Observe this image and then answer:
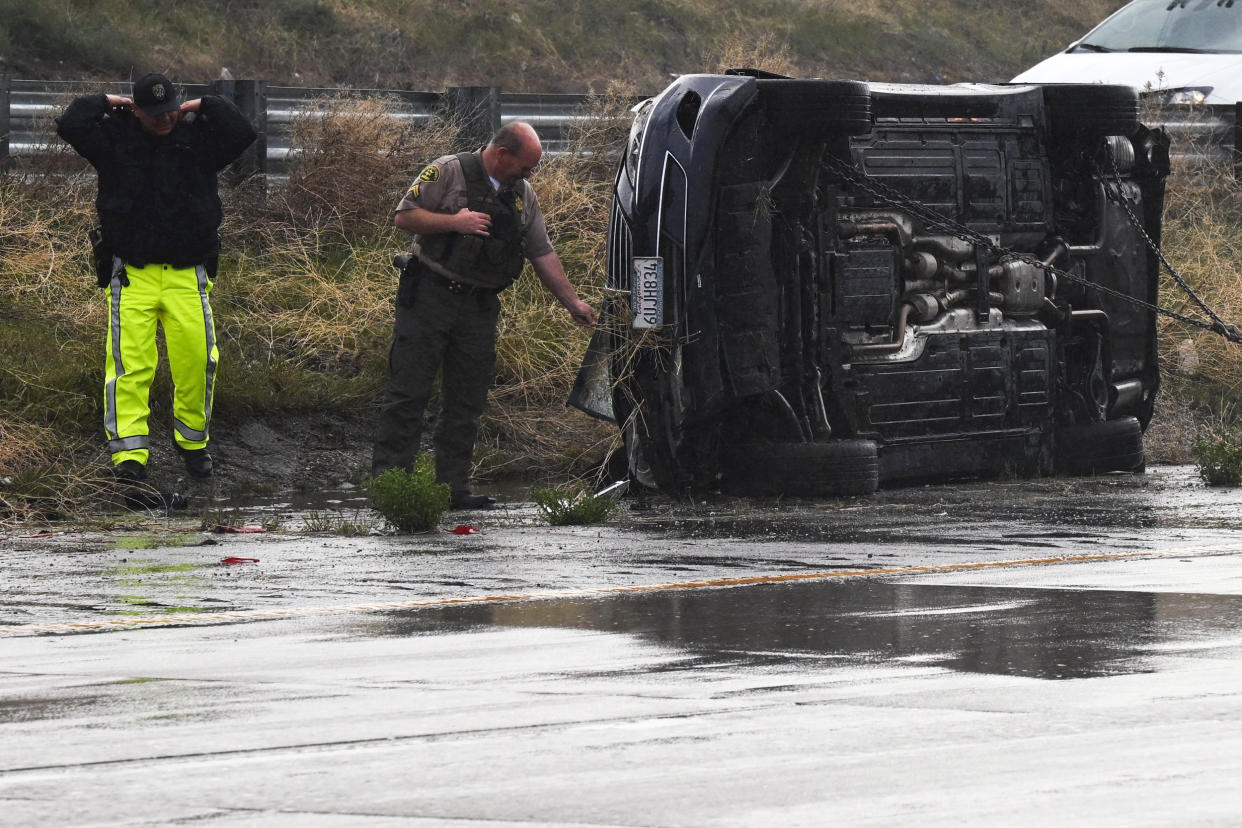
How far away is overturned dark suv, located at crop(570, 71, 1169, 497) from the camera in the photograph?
12.3 meters

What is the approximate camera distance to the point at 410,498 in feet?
35.3

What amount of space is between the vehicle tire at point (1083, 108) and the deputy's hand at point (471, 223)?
336cm

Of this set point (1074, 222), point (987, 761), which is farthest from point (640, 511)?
point (987, 761)

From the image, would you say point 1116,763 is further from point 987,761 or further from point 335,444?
point 335,444

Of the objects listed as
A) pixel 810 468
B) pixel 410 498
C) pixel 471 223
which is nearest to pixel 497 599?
pixel 410 498

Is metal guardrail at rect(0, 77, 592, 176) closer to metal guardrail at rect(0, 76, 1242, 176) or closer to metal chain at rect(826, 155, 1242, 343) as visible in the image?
metal guardrail at rect(0, 76, 1242, 176)

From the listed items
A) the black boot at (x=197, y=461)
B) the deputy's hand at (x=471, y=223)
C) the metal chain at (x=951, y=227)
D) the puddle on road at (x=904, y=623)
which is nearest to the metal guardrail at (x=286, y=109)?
the black boot at (x=197, y=461)

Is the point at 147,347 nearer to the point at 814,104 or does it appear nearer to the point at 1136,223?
the point at 814,104

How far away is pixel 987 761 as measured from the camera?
17.7ft

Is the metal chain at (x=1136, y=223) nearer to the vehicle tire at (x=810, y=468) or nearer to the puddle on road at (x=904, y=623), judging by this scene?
the vehicle tire at (x=810, y=468)

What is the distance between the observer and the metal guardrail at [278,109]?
57.9ft

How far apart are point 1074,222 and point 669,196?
303 centimetres

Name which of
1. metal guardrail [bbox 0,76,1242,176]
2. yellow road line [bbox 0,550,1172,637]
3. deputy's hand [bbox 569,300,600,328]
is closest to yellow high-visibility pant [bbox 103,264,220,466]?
deputy's hand [bbox 569,300,600,328]

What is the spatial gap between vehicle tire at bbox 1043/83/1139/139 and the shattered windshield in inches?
403
